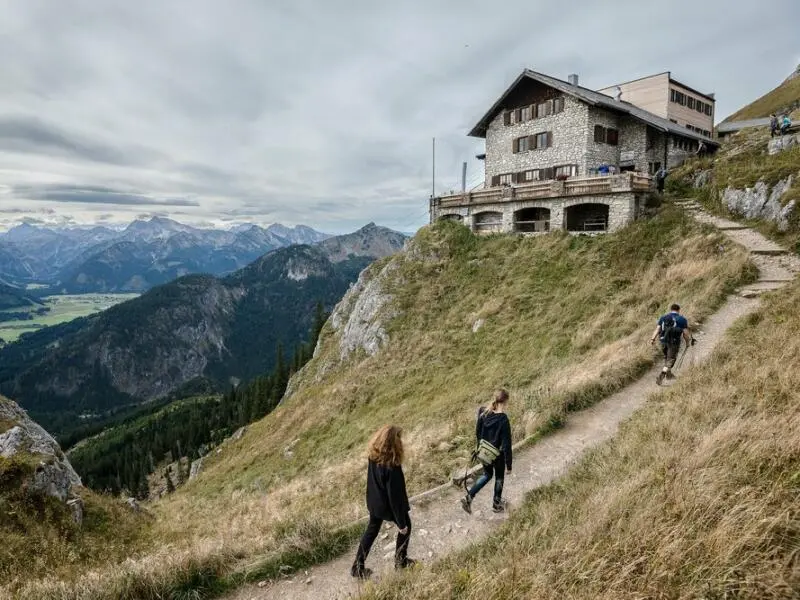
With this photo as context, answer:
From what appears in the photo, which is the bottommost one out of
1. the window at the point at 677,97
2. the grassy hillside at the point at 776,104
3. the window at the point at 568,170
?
the window at the point at 568,170

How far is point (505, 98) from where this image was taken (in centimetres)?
3978

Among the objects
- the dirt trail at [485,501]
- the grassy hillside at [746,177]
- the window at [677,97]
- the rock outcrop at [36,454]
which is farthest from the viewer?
the window at [677,97]

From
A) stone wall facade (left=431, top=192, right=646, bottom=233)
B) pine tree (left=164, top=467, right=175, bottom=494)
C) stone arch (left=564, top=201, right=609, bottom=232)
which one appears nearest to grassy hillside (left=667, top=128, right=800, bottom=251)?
stone wall facade (left=431, top=192, right=646, bottom=233)

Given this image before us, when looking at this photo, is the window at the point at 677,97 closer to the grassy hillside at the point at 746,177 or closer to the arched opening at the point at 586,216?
the grassy hillside at the point at 746,177

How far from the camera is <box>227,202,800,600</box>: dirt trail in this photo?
7.18 metres

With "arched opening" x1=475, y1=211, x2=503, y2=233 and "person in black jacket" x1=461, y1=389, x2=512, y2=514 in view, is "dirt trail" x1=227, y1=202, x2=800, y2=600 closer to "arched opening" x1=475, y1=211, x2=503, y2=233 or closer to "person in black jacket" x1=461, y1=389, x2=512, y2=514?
"person in black jacket" x1=461, y1=389, x2=512, y2=514

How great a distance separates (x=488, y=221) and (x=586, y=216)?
7452mm

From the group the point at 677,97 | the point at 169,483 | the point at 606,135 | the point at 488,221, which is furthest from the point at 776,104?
the point at 169,483

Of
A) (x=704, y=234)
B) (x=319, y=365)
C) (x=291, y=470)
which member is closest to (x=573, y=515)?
(x=291, y=470)

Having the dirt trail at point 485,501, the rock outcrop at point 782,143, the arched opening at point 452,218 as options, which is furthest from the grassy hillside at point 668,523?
the rock outcrop at point 782,143

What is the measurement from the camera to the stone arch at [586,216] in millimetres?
29984

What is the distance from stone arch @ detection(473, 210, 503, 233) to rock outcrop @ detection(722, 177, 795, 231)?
1466cm

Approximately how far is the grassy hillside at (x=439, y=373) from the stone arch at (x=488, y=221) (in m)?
1.56

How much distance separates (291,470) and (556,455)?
15.8 meters
